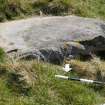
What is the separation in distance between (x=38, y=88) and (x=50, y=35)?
163 cm

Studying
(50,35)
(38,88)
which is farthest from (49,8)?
(38,88)

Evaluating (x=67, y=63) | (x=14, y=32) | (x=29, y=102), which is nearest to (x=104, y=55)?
(x=67, y=63)

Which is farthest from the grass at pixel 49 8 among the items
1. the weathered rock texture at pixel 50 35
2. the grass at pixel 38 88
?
the grass at pixel 38 88

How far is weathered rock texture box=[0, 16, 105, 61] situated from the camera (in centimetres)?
785

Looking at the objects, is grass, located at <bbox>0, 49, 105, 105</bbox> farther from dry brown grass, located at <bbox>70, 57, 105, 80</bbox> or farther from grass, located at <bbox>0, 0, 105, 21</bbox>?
grass, located at <bbox>0, 0, 105, 21</bbox>

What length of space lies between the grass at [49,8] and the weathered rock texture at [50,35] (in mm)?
676

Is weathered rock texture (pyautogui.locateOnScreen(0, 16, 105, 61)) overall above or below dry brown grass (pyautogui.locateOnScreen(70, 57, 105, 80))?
above

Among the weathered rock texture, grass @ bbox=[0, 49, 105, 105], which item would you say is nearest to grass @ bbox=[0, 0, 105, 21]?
the weathered rock texture

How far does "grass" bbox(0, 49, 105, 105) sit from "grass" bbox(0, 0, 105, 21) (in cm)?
235

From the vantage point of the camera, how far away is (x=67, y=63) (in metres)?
7.91

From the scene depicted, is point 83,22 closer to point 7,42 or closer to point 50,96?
point 7,42

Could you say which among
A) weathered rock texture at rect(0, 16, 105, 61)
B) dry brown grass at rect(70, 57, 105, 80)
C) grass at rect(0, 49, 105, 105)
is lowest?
dry brown grass at rect(70, 57, 105, 80)

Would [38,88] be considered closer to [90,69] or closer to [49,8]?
[90,69]

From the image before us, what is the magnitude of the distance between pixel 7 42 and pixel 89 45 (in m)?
1.54
